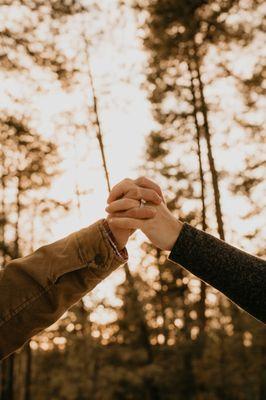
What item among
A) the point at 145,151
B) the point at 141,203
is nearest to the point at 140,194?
the point at 141,203

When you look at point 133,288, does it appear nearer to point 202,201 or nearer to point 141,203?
point 202,201

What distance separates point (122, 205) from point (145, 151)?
13344mm

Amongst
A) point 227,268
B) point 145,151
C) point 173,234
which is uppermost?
point 145,151

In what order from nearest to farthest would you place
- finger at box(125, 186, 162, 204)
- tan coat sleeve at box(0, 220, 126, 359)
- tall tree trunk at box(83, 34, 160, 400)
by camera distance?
1. tan coat sleeve at box(0, 220, 126, 359)
2. finger at box(125, 186, 162, 204)
3. tall tree trunk at box(83, 34, 160, 400)

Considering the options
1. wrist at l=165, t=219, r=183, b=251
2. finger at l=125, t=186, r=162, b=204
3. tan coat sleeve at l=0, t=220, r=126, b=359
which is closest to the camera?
tan coat sleeve at l=0, t=220, r=126, b=359

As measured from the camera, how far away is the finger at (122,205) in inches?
76.7

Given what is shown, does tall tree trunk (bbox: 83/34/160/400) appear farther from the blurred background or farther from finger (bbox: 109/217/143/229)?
finger (bbox: 109/217/143/229)

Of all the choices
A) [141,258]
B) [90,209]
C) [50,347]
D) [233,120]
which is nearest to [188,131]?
[233,120]

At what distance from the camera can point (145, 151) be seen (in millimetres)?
15180

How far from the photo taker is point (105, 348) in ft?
45.8

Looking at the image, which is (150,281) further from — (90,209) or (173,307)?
(90,209)

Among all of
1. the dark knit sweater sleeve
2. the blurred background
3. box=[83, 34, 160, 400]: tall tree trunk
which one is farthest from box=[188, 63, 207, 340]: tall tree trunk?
the dark knit sweater sleeve

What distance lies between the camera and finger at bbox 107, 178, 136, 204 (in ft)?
6.51

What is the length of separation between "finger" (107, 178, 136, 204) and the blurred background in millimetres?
9773
